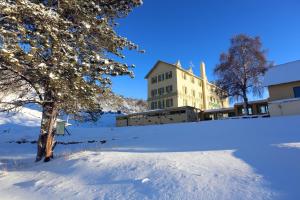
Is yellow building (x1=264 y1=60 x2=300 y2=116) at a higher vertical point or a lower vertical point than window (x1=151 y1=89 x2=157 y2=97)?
lower

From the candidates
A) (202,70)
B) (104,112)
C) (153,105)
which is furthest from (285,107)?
(104,112)

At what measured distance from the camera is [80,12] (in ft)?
33.3

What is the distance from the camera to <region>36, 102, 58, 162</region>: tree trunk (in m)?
10.7

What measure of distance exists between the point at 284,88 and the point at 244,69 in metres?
7.05

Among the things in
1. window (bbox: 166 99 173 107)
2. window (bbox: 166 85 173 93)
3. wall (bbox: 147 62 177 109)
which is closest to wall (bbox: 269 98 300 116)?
wall (bbox: 147 62 177 109)

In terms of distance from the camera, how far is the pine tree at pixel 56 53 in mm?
7598

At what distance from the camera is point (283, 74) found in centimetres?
3025

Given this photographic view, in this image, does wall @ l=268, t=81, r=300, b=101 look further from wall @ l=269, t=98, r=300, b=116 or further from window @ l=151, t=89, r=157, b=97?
window @ l=151, t=89, r=157, b=97

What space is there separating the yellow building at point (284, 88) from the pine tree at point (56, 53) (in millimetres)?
22083

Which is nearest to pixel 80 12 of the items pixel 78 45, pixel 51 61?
pixel 78 45

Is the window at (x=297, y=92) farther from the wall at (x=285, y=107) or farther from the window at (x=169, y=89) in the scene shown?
the window at (x=169, y=89)

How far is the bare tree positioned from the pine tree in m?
26.3

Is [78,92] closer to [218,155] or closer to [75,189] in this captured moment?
[75,189]

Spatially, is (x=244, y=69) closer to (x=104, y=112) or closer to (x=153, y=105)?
(x=153, y=105)
